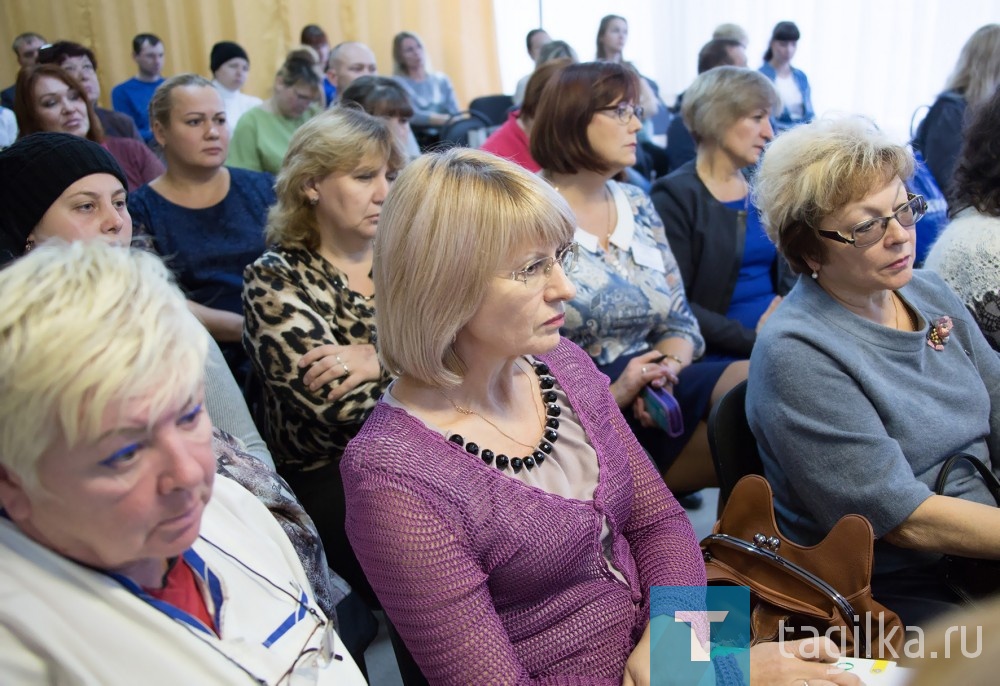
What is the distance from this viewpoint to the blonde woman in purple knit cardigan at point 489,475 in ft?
4.00

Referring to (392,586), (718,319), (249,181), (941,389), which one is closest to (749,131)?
(718,319)

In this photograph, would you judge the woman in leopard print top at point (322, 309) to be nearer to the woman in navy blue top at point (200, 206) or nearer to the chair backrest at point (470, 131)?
the woman in navy blue top at point (200, 206)

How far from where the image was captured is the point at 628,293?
8.31ft

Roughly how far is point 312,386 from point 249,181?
1463 mm

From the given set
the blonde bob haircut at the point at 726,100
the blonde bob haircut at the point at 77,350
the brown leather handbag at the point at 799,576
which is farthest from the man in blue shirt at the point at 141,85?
the blonde bob haircut at the point at 77,350

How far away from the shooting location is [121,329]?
826mm

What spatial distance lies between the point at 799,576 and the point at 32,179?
1.73m

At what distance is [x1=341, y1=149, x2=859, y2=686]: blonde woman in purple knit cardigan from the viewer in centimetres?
122

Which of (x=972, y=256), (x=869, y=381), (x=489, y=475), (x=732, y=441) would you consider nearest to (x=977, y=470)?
(x=869, y=381)

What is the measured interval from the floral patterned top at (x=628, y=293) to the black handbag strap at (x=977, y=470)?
41.3 inches

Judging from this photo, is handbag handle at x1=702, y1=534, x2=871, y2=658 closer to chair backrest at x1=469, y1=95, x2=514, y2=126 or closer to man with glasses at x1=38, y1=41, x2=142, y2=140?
man with glasses at x1=38, y1=41, x2=142, y2=140

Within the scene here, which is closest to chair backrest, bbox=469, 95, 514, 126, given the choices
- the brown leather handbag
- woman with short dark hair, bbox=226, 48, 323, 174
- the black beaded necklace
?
woman with short dark hair, bbox=226, 48, 323, 174

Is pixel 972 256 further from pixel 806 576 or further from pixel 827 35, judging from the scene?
pixel 827 35

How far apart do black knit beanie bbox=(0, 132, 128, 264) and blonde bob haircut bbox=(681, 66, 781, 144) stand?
7.10 ft
